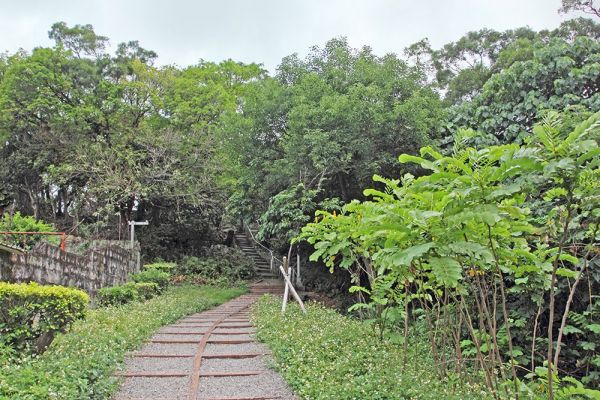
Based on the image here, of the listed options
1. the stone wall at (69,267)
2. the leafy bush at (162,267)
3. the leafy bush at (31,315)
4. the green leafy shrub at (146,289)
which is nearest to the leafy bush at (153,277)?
the stone wall at (69,267)

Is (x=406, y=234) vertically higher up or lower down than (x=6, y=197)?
lower down

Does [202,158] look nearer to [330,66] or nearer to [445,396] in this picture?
[330,66]

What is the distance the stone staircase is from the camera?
729 inches

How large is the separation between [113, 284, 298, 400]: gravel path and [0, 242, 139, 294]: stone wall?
2.76m

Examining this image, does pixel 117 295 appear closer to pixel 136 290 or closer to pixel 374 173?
pixel 136 290

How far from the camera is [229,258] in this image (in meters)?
21.1

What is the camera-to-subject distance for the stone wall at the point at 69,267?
8594mm

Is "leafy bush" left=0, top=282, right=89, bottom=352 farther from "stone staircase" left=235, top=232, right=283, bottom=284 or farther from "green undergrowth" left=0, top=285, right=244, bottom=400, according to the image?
"stone staircase" left=235, top=232, right=283, bottom=284

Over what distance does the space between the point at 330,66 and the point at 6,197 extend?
15.1 metres

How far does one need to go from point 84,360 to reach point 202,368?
157 centimetres

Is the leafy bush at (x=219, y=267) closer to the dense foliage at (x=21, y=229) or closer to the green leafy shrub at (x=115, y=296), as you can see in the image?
the green leafy shrub at (x=115, y=296)

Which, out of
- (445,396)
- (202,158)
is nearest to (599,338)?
(445,396)

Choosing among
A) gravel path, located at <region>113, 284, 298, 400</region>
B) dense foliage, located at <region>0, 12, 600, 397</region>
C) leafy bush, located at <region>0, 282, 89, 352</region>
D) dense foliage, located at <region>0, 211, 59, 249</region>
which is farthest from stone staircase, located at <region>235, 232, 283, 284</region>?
leafy bush, located at <region>0, 282, 89, 352</region>

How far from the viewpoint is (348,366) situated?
527cm
